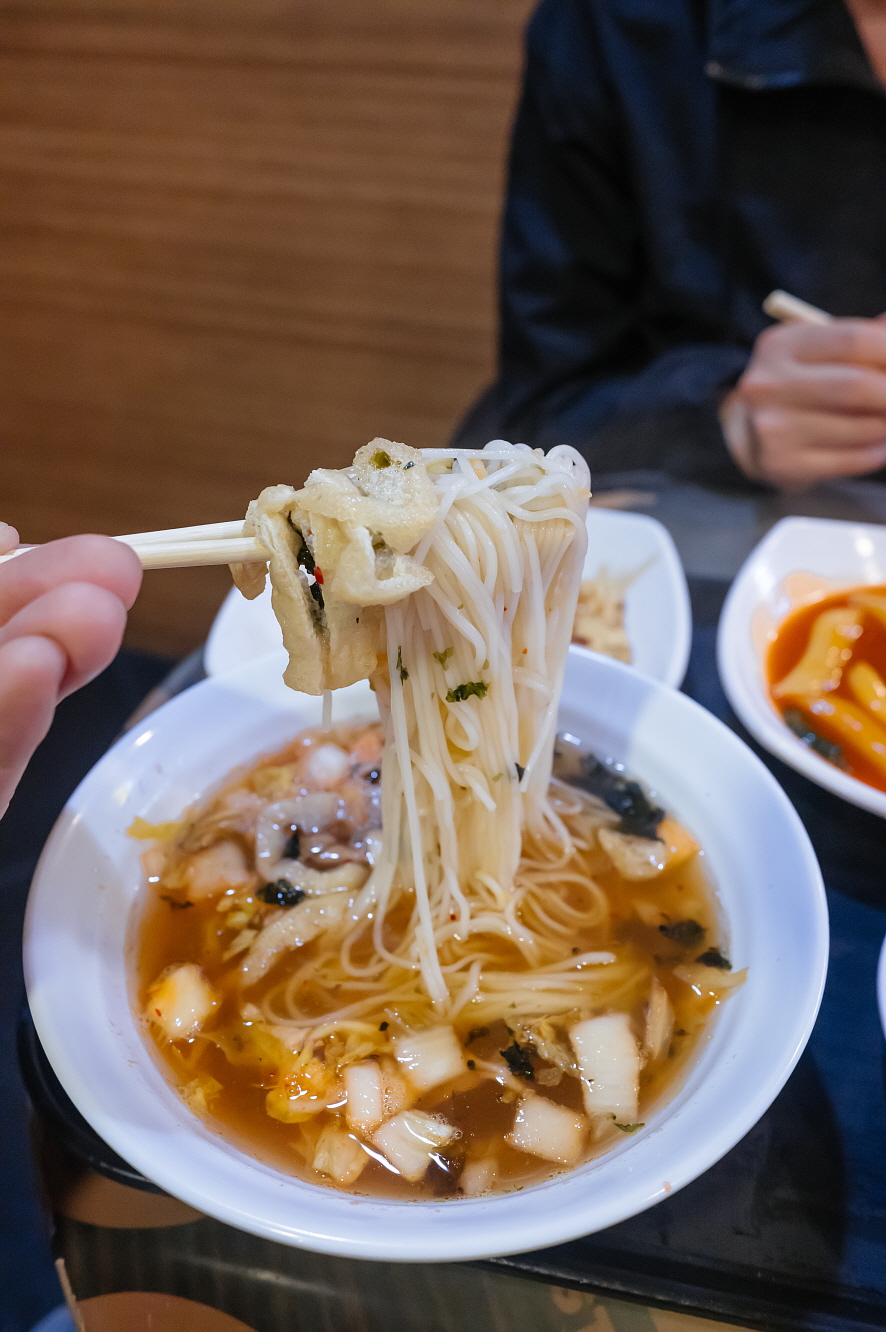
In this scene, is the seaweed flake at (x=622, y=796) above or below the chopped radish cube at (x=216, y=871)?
above

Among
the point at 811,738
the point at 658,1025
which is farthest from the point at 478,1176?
the point at 811,738

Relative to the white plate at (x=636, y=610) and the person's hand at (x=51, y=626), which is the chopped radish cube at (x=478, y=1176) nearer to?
the person's hand at (x=51, y=626)

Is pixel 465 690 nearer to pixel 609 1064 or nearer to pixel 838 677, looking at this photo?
pixel 609 1064

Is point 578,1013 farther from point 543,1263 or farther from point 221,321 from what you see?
point 221,321

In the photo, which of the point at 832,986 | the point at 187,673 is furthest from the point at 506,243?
the point at 832,986

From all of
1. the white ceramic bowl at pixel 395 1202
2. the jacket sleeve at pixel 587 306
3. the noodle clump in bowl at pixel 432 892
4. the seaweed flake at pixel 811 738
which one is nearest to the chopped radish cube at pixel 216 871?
the noodle clump in bowl at pixel 432 892
